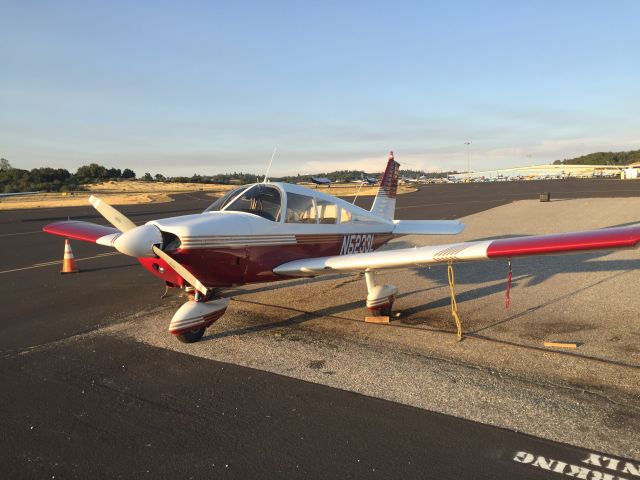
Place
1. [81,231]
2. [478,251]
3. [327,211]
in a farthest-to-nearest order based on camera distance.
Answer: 1. [81,231]
2. [327,211]
3. [478,251]

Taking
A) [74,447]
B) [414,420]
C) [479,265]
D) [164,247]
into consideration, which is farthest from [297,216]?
[479,265]

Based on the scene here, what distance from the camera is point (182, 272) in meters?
5.95

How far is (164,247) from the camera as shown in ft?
19.2

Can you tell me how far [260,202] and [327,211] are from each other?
4.71 feet

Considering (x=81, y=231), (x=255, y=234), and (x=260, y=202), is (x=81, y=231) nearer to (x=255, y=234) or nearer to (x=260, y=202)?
(x=260, y=202)

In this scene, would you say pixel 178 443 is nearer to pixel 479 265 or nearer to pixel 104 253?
pixel 479 265

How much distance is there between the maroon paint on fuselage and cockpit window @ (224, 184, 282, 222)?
543 millimetres

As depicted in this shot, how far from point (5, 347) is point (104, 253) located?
8.95 metres

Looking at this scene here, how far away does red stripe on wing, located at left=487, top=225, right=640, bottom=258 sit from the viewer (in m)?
4.57

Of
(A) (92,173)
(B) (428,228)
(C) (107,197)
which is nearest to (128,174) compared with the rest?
(A) (92,173)

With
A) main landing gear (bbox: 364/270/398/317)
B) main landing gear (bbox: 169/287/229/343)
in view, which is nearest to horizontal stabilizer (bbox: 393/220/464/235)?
main landing gear (bbox: 364/270/398/317)

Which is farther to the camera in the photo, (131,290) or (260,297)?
(131,290)

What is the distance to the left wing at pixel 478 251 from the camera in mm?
4742

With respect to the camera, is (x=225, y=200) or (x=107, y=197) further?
(x=107, y=197)
